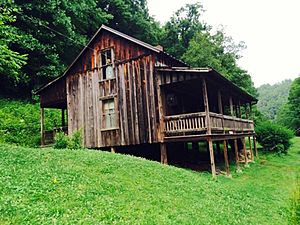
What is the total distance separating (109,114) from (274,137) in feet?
46.8

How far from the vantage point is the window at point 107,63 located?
17.1 meters

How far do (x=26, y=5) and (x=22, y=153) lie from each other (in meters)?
19.0

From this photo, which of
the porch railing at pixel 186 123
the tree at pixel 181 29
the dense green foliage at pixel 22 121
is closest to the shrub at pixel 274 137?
the porch railing at pixel 186 123

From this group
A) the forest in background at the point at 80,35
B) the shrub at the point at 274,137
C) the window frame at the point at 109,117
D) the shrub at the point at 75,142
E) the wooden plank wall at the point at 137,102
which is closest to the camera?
the shrub at the point at 75,142

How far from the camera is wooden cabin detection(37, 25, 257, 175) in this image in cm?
1410

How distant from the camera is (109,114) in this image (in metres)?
16.9

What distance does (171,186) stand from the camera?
9.03 metres

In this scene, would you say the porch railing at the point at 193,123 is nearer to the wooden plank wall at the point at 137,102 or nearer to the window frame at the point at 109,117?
the wooden plank wall at the point at 137,102

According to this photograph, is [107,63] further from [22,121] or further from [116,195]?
[116,195]

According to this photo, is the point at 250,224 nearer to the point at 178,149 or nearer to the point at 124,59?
the point at 124,59

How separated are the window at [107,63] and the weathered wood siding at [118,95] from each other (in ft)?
0.92

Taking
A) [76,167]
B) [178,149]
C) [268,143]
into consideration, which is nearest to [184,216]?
[76,167]

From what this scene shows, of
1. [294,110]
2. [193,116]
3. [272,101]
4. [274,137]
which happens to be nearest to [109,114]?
[193,116]

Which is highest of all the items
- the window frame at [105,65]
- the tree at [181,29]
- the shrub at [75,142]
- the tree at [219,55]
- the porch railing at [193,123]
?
the tree at [181,29]
